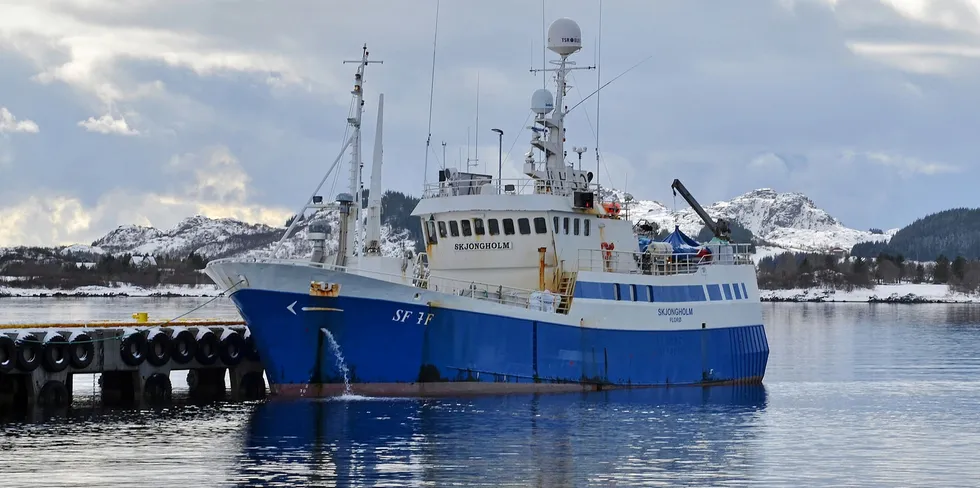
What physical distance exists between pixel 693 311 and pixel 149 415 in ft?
57.8

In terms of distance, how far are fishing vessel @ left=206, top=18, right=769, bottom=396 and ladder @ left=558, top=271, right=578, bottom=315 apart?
0.14 feet

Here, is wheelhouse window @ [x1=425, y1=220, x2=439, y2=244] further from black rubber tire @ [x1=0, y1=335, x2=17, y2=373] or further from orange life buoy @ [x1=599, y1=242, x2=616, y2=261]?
black rubber tire @ [x1=0, y1=335, x2=17, y2=373]

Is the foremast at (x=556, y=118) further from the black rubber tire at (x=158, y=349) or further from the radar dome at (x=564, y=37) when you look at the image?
the black rubber tire at (x=158, y=349)

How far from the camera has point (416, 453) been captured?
30641 millimetres

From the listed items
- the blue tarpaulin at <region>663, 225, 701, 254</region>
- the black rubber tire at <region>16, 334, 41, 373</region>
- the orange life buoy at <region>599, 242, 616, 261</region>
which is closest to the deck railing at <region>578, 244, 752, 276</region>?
the orange life buoy at <region>599, 242, 616, 261</region>

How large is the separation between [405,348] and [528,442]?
7331mm

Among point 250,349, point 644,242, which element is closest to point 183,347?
point 250,349

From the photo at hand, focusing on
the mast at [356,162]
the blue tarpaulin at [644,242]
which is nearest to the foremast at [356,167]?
the mast at [356,162]

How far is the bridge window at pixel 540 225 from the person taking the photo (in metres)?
41.9

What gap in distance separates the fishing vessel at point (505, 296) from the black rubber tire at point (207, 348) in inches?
115

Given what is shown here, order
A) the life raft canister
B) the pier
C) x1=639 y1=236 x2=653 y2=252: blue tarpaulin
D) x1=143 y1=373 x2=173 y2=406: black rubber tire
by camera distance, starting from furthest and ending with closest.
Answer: x1=639 y1=236 x2=653 y2=252: blue tarpaulin
the life raft canister
x1=143 y1=373 x2=173 y2=406: black rubber tire
the pier

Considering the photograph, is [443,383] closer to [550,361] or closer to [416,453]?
[550,361]

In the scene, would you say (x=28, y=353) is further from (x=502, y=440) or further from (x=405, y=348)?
(x=502, y=440)

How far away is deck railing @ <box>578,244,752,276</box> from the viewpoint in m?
42.9
